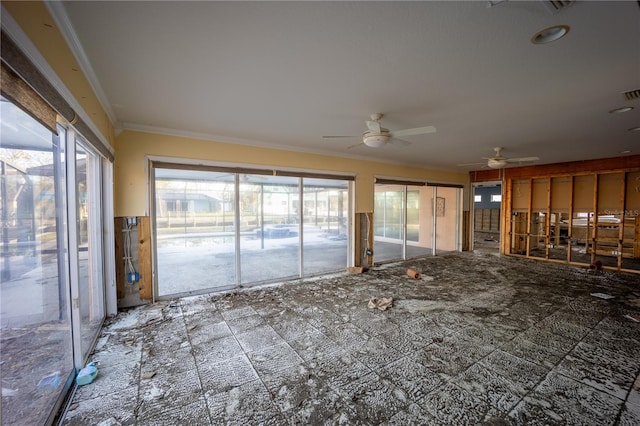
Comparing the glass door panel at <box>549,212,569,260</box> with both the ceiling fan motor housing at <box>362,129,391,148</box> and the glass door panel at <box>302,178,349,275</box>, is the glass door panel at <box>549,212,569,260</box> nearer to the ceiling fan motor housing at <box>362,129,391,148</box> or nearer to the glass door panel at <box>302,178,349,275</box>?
the glass door panel at <box>302,178,349,275</box>

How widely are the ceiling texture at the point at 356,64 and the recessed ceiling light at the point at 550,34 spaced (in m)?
0.04

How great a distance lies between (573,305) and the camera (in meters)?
3.91

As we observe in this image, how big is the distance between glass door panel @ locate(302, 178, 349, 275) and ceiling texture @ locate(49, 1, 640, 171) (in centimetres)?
205

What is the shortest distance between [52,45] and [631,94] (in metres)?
4.92

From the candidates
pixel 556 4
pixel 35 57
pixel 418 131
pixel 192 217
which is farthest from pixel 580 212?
pixel 35 57

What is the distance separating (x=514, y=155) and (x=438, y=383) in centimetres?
575

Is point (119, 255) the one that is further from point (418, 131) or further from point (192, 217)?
point (418, 131)

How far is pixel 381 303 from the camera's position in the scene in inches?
Result: 154

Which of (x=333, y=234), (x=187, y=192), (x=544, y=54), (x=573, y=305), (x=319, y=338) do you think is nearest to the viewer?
(x=544, y=54)

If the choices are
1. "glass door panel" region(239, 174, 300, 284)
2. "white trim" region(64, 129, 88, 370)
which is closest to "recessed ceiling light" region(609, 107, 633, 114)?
"glass door panel" region(239, 174, 300, 284)

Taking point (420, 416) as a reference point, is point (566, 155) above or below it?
above

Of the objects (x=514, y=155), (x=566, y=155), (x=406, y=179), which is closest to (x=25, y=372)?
(x=406, y=179)

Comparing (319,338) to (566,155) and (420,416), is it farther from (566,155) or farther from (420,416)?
(566,155)

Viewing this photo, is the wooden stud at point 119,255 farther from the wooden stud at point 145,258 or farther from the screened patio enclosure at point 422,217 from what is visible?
the screened patio enclosure at point 422,217
